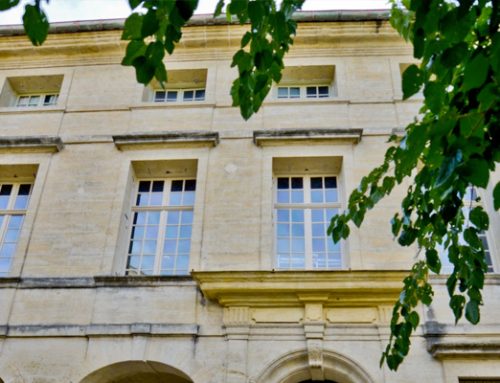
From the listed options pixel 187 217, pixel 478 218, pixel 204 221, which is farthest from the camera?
pixel 187 217

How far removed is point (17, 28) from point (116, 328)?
706cm

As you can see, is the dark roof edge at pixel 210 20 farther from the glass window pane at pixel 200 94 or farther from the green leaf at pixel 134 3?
the green leaf at pixel 134 3

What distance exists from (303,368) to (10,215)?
5.65 metres

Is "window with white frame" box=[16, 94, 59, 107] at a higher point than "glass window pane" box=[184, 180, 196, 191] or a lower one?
higher

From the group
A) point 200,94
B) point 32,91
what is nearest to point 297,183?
point 200,94

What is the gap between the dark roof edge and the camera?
11.0 metres

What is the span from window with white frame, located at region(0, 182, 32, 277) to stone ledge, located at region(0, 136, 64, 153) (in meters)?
0.67

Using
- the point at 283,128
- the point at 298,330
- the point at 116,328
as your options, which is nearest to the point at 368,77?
the point at 283,128

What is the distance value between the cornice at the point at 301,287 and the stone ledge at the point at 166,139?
2.75 meters

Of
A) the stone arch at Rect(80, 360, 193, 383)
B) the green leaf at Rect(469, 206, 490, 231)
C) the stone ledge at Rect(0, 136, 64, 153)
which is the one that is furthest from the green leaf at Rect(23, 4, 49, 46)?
the stone ledge at Rect(0, 136, 64, 153)

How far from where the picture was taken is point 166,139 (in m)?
9.74

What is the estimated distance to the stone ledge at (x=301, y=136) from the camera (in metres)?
9.55

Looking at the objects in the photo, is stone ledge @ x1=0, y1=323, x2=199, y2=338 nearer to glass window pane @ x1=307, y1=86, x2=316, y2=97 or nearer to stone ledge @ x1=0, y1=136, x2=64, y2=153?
stone ledge @ x1=0, y1=136, x2=64, y2=153

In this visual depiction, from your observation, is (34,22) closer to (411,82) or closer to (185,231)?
(411,82)
